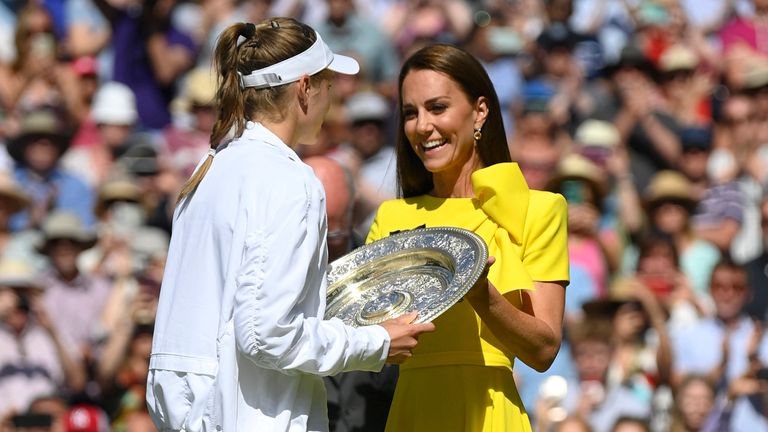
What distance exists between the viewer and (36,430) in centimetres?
772

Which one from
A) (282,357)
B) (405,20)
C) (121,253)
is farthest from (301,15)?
(282,357)

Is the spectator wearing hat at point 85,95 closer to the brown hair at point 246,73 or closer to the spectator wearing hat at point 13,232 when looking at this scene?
the spectator wearing hat at point 13,232

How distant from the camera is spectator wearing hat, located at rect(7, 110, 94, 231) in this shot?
9336 mm

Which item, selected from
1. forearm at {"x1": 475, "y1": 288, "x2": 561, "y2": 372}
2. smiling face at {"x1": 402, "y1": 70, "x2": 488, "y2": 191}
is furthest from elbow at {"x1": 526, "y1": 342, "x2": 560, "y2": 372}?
smiling face at {"x1": 402, "y1": 70, "x2": 488, "y2": 191}

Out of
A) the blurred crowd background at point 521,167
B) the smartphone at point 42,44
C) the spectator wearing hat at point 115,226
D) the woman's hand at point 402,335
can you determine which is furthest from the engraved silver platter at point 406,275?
the smartphone at point 42,44

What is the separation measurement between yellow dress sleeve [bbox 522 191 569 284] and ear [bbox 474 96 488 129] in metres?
0.27

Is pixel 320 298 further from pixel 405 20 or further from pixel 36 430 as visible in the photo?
pixel 405 20

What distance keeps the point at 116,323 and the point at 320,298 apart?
454 centimetres

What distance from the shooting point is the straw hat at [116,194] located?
9.16m

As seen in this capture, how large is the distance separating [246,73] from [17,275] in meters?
4.76

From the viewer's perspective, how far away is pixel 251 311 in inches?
148

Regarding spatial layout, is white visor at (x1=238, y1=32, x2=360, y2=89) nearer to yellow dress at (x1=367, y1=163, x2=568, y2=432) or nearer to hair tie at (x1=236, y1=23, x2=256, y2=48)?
hair tie at (x1=236, y1=23, x2=256, y2=48)

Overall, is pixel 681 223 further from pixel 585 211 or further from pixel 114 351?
pixel 114 351

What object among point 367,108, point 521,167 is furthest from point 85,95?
point 521,167
